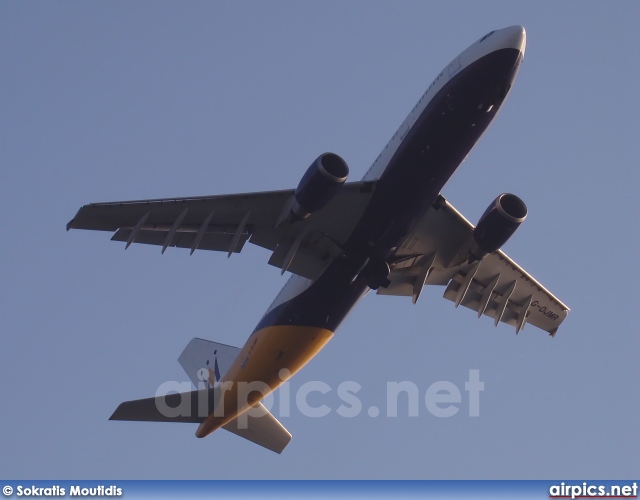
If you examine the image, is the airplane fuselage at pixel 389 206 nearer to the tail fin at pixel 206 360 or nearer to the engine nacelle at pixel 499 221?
the engine nacelle at pixel 499 221

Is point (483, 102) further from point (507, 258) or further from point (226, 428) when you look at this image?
point (226, 428)

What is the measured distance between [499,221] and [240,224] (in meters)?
7.55

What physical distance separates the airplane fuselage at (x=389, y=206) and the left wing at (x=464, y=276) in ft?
5.38

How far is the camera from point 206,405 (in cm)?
3253

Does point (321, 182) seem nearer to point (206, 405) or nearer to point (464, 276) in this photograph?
point (464, 276)

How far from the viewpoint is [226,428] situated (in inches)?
1356

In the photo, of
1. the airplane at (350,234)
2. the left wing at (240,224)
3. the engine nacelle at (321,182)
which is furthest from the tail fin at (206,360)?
the engine nacelle at (321,182)

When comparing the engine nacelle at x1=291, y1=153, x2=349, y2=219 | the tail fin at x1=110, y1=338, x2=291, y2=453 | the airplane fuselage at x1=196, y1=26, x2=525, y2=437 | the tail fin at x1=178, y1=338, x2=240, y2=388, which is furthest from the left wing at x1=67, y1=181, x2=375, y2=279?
the tail fin at x1=110, y1=338, x2=291, y2=453

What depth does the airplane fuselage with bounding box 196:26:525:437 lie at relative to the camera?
26.3 metres

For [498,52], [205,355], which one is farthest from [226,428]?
[498,52]

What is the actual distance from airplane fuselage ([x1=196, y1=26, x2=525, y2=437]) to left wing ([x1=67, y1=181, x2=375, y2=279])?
1.72 feet

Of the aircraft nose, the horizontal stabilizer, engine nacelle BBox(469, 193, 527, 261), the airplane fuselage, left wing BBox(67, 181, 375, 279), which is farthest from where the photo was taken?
the horizontal stabilizer

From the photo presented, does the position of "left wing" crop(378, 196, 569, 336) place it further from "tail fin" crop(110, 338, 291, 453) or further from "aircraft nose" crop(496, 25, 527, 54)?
"tail fin" crop(110, 338, 291, 453)

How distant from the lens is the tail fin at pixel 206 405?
31.7m
